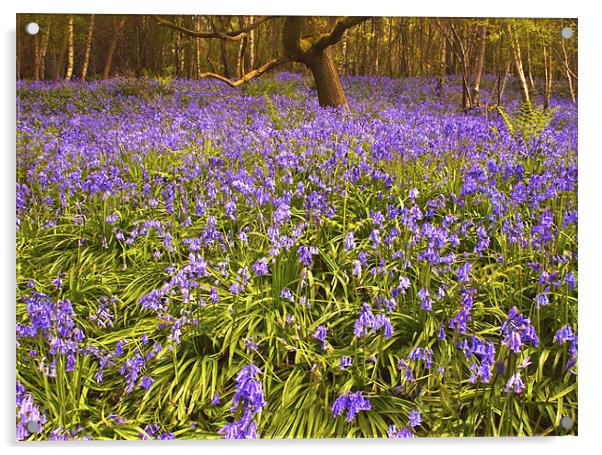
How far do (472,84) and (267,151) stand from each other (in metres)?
1.11

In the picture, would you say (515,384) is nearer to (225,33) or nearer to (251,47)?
(251,47)

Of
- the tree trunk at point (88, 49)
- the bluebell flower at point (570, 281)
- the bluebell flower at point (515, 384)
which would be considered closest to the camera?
the bluebell flower at point (515, 384)

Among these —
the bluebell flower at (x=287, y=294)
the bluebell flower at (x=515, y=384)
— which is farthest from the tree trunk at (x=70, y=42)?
the bluebell flower at (x=515, y=384)

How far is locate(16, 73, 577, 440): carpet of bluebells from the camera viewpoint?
8.41ft

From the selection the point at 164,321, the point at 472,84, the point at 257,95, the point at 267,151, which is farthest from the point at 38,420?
the point at 472,84

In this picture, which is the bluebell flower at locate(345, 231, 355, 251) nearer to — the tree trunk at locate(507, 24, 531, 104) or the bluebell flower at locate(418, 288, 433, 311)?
the bluebell flower at locate(418, 288, 433, 311)

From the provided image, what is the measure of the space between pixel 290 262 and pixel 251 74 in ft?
3.31

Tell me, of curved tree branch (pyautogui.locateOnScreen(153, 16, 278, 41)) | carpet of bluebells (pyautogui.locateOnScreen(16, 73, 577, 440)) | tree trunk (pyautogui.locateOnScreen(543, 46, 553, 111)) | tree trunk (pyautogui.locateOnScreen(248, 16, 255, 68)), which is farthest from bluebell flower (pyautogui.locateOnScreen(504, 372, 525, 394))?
curved tree branch (pyautogui.locateOnScreen(153, 16, 278, 41))

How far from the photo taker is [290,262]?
2.68 m

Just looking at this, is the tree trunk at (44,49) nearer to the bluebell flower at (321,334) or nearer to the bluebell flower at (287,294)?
the bluebell flower at (287,294)

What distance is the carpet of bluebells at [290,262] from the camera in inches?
101

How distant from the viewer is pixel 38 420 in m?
2.63

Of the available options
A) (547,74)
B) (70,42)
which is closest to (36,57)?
(70,42)

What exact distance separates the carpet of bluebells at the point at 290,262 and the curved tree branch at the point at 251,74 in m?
0.05
